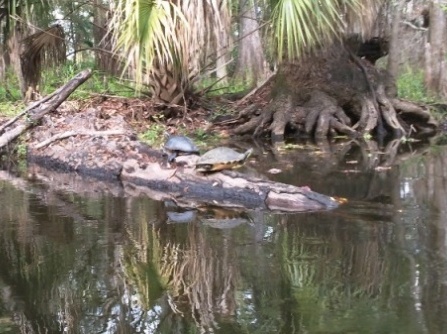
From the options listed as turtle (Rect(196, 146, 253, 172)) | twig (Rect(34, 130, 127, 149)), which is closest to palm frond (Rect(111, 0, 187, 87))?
twig (Rect(34, 130, 127, 149))

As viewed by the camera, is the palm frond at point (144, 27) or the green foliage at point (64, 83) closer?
the palm frond at point (144, 27)

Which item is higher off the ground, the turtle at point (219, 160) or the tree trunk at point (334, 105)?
the tree trunk at point (334, 105)

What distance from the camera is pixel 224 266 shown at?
4.34 metres

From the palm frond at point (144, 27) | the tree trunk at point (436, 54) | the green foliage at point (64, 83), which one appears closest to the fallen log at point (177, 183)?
the palm frond at point (144, 27)

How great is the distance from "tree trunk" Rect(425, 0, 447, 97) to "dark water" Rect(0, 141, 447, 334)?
9.29 metres

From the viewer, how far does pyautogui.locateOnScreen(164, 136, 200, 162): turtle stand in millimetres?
7301

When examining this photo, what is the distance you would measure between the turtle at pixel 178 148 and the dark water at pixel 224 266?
2.98 feet

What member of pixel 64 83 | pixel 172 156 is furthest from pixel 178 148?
pixel 64 83

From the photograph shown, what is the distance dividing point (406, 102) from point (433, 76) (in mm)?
3342

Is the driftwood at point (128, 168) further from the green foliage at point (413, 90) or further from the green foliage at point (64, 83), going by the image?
the green foliage at point (413, 90)

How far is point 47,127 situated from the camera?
10.0 meters

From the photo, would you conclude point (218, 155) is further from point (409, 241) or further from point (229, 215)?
point (409, 241)

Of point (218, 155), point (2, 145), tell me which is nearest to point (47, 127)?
point (2, 145)

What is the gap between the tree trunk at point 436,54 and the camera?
50.2ft
